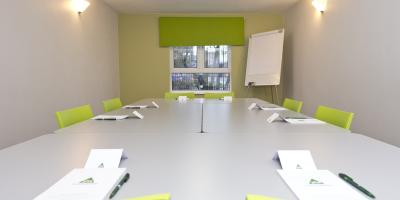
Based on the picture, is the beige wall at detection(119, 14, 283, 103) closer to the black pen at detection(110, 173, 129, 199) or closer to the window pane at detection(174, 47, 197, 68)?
the window pane at detection(174, 47, 197, 68)

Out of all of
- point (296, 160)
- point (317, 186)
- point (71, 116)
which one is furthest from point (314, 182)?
point (71, 116)

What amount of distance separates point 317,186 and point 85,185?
72 cm

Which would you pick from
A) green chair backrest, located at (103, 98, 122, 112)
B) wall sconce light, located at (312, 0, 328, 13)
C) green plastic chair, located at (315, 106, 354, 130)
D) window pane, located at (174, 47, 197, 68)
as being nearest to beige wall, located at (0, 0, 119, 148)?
green chair backrest, located at (103, 98, 122, 112)

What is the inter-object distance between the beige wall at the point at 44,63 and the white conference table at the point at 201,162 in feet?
6.07

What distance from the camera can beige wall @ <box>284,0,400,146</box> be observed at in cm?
320

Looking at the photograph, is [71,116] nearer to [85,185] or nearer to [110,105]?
[110,105]

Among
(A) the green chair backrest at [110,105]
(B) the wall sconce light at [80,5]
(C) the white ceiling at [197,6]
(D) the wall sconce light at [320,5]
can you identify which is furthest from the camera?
(C) the white ceiling at [197,6]

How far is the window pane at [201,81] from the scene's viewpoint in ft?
23.9

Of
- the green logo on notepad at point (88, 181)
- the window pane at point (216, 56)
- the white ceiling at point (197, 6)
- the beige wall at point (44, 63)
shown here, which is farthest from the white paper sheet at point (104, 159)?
the window pane at point (216, 56)

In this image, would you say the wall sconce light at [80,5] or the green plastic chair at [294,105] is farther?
the wall sconce light at [80,5]

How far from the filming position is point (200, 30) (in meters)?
6.96

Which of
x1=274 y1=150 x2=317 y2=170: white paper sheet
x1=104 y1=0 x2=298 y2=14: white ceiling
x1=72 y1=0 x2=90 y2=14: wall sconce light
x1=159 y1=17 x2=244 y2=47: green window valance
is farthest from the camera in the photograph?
x1=159 y1=17 x2=244 y2=47: green window valance

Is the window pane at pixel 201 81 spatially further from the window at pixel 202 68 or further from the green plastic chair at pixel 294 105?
the green plastic chair at pixel 294 105

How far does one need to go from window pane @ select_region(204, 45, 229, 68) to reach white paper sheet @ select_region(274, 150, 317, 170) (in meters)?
6.12
